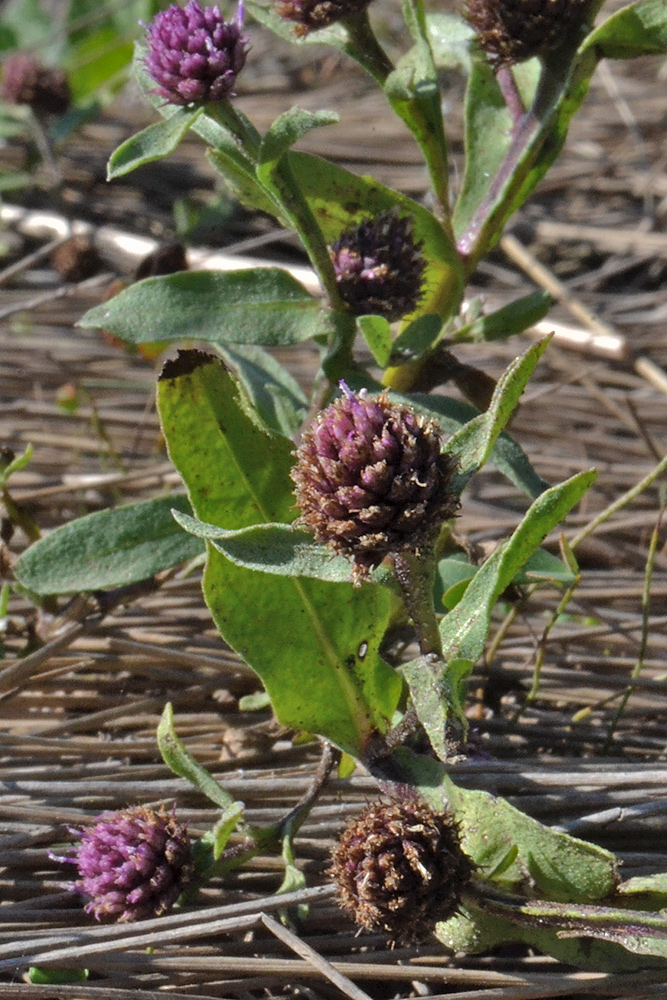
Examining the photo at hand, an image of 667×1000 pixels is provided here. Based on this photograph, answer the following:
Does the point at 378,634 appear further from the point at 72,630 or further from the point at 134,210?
the point at 134,210

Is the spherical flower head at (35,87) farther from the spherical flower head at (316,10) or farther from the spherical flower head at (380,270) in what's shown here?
the spherical flower head at (380,270)

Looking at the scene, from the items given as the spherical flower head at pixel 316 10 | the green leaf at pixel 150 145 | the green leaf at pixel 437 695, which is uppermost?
A: the spherical flower head at pixel 316 10

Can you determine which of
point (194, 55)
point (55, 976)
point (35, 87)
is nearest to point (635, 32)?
point (194, 55)

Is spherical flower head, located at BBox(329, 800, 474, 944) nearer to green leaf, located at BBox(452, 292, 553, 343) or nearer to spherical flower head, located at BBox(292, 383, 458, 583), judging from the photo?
spherical flower head, located at BBox(292, 383, 458, 583)

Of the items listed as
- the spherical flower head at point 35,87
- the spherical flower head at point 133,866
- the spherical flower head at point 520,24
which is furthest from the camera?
the spherical flower head at point 35,87

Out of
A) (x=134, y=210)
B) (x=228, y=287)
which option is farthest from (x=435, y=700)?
(x=134, y=210)

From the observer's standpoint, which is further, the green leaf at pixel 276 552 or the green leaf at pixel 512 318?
the green leaf at pixel 512 318

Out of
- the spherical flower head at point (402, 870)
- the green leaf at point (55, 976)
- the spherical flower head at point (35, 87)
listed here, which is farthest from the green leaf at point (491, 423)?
the spherical flower head at point (35, 87)
